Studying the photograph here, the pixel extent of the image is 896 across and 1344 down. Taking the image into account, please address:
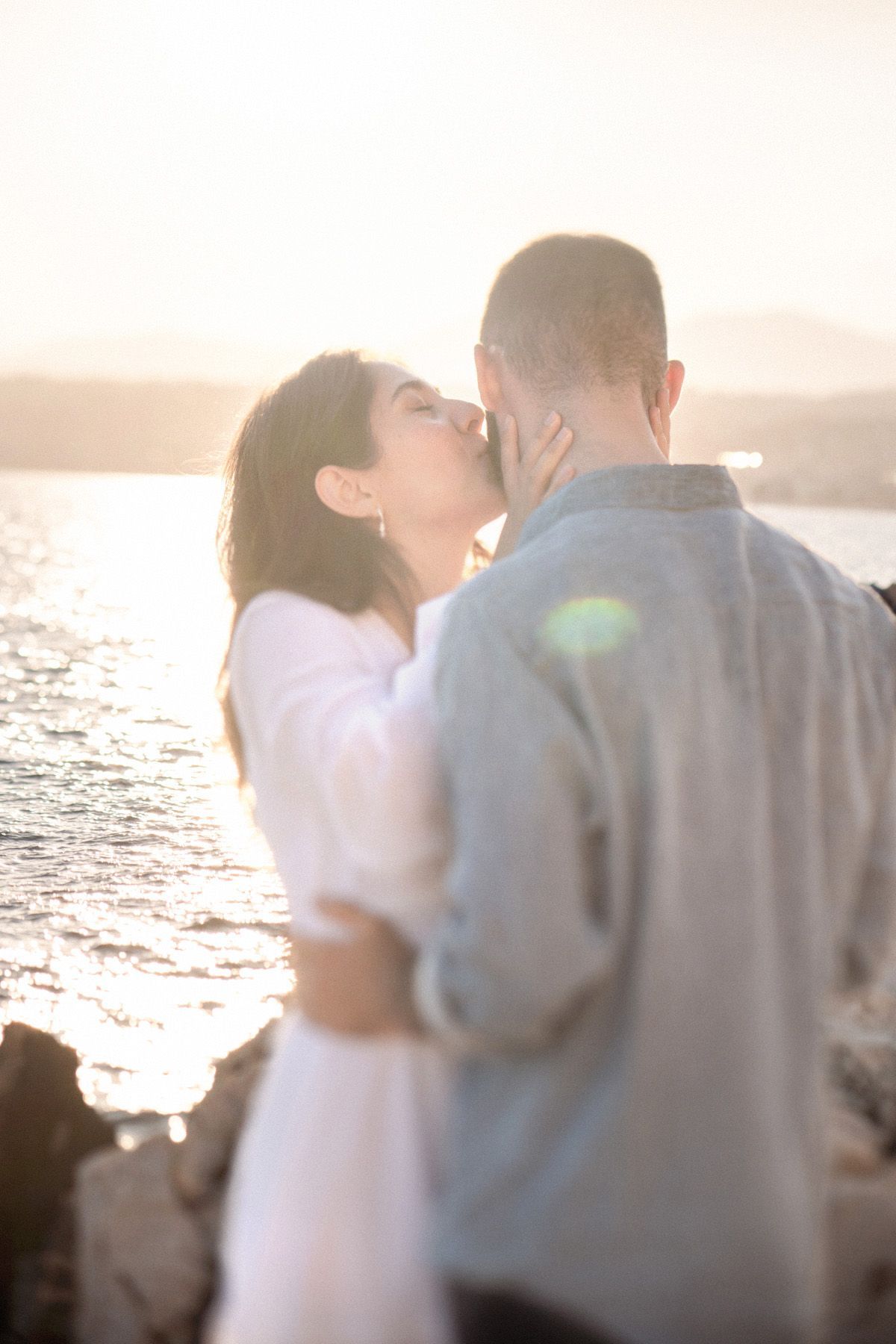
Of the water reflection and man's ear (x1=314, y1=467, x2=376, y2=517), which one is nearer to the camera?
man's ear (x1=314, y1=467, x2=376, y2=517)

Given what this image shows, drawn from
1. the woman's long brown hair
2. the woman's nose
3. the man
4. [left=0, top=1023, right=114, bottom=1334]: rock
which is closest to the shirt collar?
the man

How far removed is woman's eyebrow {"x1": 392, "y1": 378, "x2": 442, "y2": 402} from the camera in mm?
3469

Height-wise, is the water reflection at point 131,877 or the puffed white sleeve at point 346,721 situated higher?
the puffed white sleeve at point 346,721

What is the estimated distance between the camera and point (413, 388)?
3512 millimetres

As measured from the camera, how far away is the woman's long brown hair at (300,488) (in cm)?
318

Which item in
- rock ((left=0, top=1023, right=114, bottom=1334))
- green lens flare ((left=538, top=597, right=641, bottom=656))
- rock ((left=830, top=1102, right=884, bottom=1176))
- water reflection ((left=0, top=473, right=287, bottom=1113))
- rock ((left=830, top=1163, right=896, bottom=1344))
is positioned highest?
green lens flare ((left=538, top=597, right=641, bottom=656))

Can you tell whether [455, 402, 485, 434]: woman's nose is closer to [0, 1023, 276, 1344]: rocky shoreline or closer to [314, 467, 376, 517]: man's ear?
[314, 467, 376, 517]: man's ear

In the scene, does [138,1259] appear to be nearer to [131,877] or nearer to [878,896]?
[878,896]

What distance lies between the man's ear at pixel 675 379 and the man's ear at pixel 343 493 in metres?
0.85

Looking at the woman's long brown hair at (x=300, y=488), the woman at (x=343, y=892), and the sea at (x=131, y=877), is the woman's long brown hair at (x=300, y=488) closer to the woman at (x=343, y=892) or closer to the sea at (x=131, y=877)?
the woman at (x=343, y=892)

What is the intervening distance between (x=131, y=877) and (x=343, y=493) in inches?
268

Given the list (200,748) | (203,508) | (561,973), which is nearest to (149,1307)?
(561,973)

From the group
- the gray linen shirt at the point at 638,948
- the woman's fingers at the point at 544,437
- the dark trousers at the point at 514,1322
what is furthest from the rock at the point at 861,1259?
the woman's fingers at the point at 544,437

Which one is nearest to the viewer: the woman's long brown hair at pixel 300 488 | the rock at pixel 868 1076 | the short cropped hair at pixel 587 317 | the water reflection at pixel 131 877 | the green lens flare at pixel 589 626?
the green lens flare at pixel 589 626
